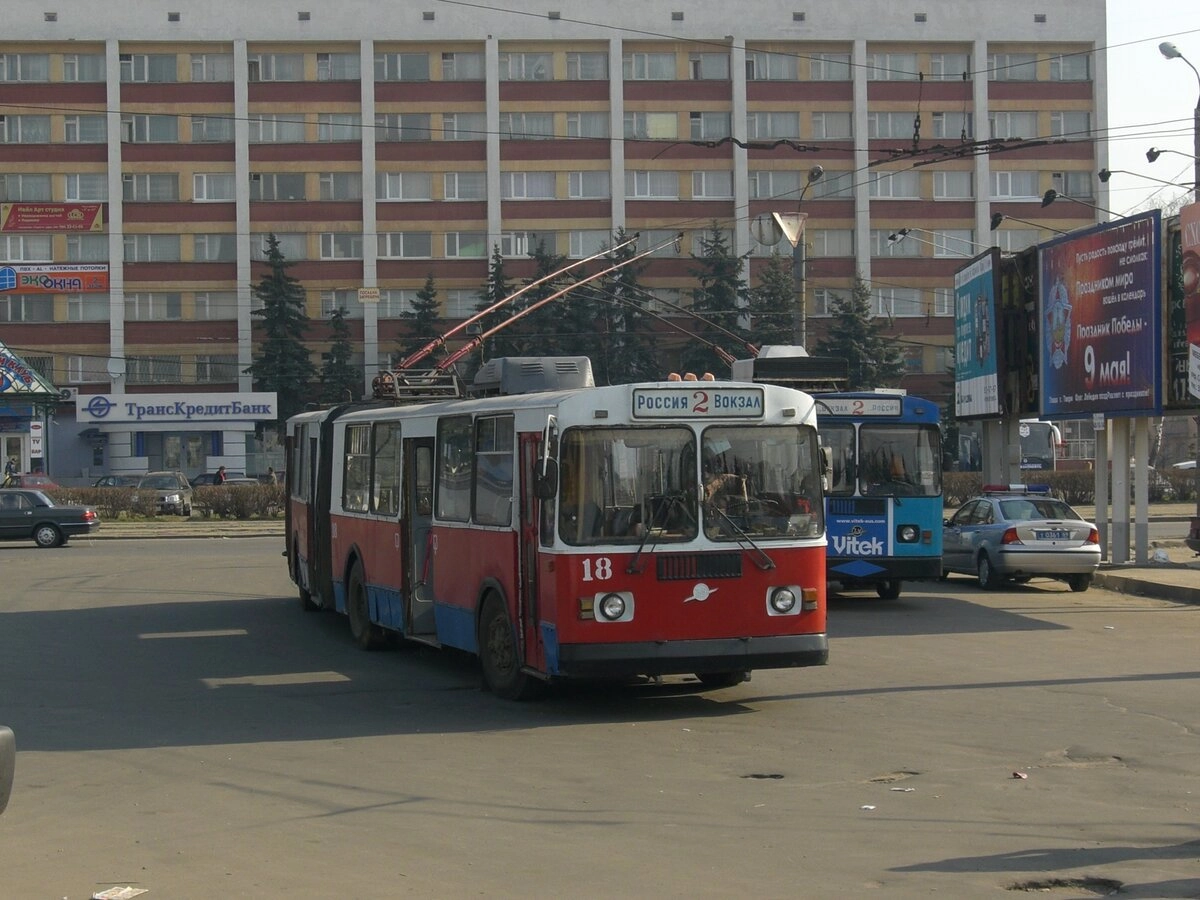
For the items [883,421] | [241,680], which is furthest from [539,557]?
[883,421]

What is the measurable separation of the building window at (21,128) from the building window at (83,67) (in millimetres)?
2162

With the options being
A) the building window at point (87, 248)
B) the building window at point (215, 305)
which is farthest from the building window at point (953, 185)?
the building window at point (87, 248)

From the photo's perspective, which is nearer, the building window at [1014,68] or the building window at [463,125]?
the building window at [463,125]

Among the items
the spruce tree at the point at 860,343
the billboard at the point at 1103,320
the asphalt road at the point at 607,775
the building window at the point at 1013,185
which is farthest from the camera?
the building window at the point at 1013,185

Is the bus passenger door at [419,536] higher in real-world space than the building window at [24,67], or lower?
lower

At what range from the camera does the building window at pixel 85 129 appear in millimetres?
67125

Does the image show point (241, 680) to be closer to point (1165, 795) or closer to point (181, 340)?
point (1165, 795)

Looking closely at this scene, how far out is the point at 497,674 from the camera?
1241 cm

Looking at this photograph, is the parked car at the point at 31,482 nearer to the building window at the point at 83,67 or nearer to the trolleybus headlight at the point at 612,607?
the building window at the point at 83,67

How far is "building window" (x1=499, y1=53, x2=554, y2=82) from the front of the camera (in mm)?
67438

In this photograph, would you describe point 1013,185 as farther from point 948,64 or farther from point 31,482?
point 31,482

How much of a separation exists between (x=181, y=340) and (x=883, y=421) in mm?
53285

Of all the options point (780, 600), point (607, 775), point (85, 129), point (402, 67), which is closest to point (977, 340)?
point (780, 600)

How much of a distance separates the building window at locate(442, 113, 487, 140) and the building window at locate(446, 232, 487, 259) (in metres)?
4.29
